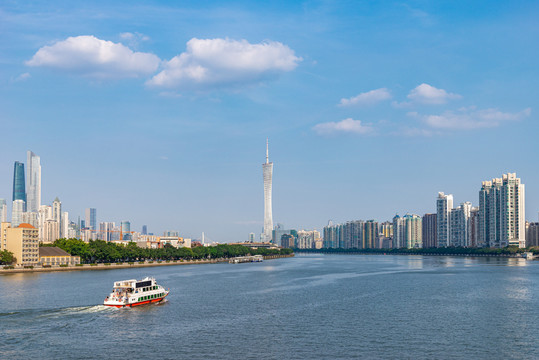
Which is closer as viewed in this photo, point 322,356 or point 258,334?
point 322,356

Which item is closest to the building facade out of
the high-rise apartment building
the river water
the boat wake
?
the high-rise apartment building

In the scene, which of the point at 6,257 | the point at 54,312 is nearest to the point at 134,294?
the point at 54,312

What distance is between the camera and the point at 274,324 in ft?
192

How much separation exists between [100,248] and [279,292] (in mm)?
93430

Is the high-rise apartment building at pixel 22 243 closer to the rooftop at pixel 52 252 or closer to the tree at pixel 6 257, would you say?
the tree at pixel 6 257

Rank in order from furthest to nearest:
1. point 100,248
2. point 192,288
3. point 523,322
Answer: point 100,248
point 192,288
point 523,322

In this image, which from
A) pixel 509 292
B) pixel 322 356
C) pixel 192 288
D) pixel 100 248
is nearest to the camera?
pixel 322 356

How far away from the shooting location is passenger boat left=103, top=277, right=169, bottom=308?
70500mm

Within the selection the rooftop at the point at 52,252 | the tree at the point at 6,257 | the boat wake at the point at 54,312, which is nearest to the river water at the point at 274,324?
the boat wake at the point at 54,312

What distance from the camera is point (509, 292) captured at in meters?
89.2

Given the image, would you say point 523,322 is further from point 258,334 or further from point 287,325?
point 258,334

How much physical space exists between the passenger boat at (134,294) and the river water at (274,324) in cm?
135

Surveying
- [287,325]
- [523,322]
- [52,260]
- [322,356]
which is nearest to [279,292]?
[287,325]

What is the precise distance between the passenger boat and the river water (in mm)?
1351
